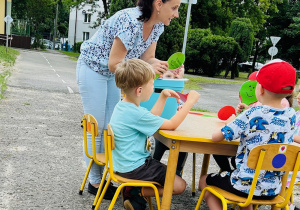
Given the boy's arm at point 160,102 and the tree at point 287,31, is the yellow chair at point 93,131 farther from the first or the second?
the tree at point 287,31

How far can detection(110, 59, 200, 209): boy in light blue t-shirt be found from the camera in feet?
8.77

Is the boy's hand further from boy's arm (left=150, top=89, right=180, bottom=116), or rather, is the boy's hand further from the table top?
the table top

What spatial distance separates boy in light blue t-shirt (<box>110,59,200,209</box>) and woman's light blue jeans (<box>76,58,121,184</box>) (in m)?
0.51

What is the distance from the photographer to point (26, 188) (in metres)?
3.52

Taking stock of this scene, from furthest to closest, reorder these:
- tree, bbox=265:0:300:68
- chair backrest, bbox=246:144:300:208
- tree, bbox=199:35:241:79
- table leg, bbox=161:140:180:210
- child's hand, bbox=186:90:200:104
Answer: tree, bbox=265:0:300:68, tree, bbox=199:35:241:79, child's hand, bbox=186:90:200:104, table leg, bbox=161:140:180:210, chair backrest, bbox=246:144:300:208

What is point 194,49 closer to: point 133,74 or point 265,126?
point 133,74

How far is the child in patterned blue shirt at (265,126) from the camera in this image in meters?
2.35

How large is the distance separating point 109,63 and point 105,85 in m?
0.36

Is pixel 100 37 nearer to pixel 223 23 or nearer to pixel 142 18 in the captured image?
pixel 142 18

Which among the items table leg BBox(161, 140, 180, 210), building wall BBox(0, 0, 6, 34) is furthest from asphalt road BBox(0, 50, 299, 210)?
building wall BBox(0, 0, 6, 34)

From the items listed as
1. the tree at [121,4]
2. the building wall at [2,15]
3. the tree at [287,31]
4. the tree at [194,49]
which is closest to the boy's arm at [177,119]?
the tree at [121,4]

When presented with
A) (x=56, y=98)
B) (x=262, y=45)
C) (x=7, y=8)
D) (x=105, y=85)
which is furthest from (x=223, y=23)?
(x=105, y=85)

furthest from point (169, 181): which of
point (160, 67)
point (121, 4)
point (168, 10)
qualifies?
point (121, 4)

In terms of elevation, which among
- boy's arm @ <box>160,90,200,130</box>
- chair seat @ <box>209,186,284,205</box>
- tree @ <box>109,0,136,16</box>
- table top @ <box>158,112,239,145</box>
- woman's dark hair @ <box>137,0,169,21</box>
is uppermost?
tree @ <box>109,0,136,16</box>
